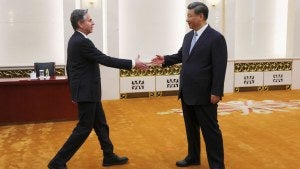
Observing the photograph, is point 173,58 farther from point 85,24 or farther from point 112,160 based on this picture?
point 112,160

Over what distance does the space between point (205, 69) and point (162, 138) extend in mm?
1955

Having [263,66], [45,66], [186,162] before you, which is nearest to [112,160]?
[186,162]

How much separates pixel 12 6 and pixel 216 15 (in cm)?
474

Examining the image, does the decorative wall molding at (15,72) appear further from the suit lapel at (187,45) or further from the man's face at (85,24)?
the suit lapel at (187,45)

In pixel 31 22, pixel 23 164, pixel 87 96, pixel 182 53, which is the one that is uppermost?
pixel 31 22

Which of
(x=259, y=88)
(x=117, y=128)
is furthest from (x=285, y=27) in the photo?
(x=117, y=128)

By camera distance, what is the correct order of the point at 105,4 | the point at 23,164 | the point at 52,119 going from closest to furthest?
the point at 23,164 → the point at 52,119 → the point at 105,4

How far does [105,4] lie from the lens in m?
9.03

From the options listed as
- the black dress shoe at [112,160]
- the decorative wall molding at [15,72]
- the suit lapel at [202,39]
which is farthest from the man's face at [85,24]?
the decorative wall molding at [15,72]

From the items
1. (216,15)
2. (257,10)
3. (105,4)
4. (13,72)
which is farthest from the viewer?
(257,10)

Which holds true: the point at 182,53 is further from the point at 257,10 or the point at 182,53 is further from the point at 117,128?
the point at 257,10

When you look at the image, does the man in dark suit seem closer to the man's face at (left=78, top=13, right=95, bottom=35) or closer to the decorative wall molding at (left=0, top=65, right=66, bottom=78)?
the man's face at (left=78, top=13, right=95, bottom=35)

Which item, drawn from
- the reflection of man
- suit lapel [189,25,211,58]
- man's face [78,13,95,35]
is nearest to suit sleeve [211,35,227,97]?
the reflection of man

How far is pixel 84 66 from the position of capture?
399cm
